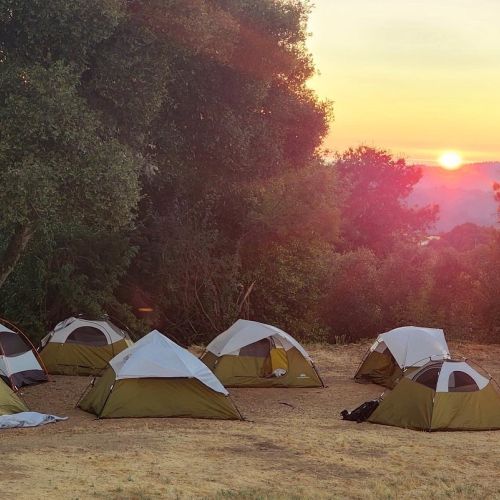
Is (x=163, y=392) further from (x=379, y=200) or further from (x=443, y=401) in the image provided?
(x=379, y=200)

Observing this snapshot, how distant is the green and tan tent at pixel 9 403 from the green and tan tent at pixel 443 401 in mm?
6739

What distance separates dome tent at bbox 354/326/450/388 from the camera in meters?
17.8

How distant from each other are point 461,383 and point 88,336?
973 cm

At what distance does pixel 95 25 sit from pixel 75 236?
11643 mm

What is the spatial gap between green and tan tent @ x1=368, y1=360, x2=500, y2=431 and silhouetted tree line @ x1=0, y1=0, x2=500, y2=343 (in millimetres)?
6227

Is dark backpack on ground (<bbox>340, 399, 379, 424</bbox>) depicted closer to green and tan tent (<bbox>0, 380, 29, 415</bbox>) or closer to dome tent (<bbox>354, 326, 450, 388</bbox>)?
dome tent (<bbox>354, 326, 450, 388</bbox>)

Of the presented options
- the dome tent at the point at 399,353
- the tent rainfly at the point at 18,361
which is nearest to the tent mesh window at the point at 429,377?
the dome tent at the point at 399,353

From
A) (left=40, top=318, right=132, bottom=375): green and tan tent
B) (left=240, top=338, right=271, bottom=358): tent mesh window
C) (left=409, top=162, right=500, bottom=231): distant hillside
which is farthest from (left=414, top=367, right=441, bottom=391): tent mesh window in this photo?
(left=409, top=162, right=500, bottom=231): distant hillside

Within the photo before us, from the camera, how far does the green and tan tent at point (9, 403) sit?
14.1 metres

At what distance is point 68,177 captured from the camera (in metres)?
12.8

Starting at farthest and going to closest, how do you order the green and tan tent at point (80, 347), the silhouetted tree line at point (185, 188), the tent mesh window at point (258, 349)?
the green and tan tent at point (80, 347) → the tent mesh window at point (258, 349) → the silhouetted tree line at point (185, 188)

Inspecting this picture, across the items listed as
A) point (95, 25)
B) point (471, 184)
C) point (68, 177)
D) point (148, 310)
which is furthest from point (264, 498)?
point (471, 184)

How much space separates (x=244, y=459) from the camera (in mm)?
10602

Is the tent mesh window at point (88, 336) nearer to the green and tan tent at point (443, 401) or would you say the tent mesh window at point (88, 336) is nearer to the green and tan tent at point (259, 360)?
the green and tan tent at point (259, 360)
